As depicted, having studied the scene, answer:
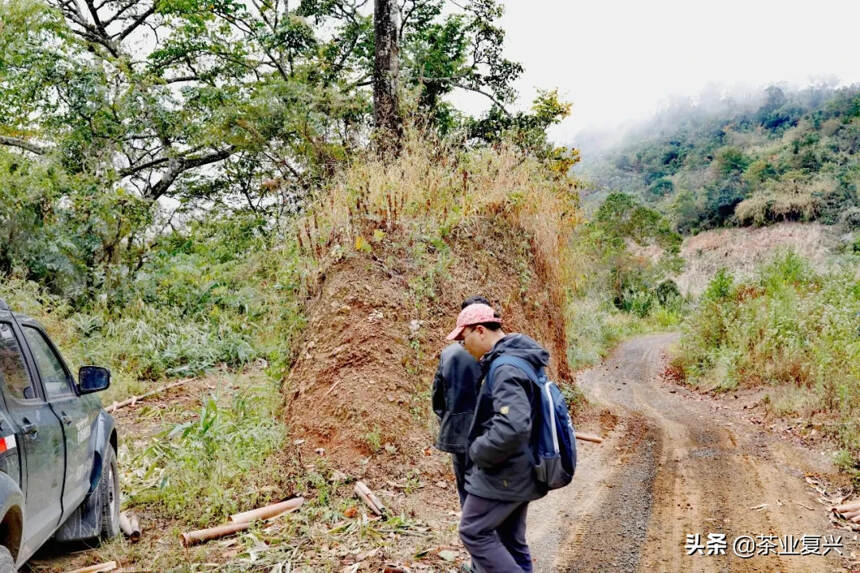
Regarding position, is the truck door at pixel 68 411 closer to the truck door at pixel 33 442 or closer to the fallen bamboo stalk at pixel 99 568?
the truck door at pixel 33 442

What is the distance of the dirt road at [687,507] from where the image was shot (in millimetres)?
4746

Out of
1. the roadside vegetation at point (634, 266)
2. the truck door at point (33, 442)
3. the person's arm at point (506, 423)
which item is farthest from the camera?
the roadside vegetation at point (634, 266)

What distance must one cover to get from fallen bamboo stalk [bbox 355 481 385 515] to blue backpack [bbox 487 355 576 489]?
2.55 meters

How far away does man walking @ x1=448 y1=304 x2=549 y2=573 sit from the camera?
9.96ft

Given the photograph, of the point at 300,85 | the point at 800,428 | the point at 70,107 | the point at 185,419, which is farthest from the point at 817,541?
the point at 70,107

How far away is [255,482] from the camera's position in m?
5.59

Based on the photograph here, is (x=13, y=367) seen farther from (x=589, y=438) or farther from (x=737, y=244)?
(x=737, y=244)

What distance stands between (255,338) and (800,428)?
10.1 meters

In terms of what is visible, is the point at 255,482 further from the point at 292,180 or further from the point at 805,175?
the point at 805,175

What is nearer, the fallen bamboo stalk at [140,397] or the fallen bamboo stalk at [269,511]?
the fallen bamboo stalk at [269,511]

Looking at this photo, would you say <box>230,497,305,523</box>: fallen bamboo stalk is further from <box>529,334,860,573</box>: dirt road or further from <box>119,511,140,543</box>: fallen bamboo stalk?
<box>529,334,860,573</box>: dirt road

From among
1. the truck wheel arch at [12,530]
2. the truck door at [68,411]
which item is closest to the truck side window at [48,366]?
the truck door at [68,411]

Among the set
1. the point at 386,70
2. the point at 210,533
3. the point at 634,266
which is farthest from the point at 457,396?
the point at 634,266

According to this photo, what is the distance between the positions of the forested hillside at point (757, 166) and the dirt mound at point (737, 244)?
3.26 ft
